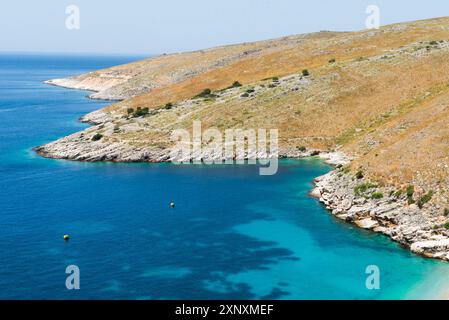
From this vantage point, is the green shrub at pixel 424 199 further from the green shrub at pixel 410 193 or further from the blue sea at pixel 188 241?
the blue sea at pixel 188 241

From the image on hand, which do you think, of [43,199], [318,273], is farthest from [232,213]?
[43,199]

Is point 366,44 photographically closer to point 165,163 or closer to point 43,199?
point 165,163

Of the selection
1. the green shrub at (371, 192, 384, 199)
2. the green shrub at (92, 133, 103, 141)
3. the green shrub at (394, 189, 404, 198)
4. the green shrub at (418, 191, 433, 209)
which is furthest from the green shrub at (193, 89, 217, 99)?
the green shrub at (418, 191, 433, 209)

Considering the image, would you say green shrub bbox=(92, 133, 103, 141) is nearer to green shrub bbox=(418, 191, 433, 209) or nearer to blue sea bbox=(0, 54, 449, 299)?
blue sea bbox=(0, 54, 449, 299)

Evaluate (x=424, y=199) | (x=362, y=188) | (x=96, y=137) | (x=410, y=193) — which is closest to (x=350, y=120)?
(x=362, y=188)

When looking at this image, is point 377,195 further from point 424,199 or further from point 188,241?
point 188,241
